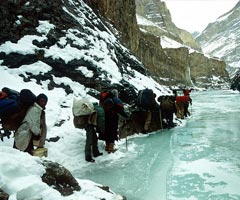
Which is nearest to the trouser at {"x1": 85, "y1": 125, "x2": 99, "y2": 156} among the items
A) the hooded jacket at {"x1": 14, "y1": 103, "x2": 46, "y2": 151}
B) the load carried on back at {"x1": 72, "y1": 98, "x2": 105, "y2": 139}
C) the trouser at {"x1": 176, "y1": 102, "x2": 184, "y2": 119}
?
the load carried on back at {"x1": 72, "y1": 98, "x2": 105, "y2": 139}

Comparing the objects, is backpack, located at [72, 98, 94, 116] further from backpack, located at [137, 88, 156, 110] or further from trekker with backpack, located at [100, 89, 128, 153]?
backpack, located at [137, 88, 156, 110]

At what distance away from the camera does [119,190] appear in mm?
5980

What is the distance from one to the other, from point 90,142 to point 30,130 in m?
1.78

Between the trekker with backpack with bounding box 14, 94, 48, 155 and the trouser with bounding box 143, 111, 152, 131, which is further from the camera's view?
the trouser with bounding box 143, 111, 152, 131

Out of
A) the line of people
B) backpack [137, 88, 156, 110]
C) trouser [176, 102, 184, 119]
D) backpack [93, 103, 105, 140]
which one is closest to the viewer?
the line of people

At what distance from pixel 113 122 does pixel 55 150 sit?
1.61 m

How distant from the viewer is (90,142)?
7.94 meters

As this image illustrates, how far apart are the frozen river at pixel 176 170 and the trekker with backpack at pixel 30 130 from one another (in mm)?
1173

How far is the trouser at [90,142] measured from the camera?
7891 mm

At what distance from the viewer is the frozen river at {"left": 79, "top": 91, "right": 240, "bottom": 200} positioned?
5765 mm

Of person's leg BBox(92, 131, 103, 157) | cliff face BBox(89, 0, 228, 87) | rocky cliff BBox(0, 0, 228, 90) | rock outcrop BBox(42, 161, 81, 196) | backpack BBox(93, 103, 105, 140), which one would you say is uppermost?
cliff face BBox(89, 0, 228, 87)

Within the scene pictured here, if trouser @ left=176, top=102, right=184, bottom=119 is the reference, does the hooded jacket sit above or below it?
above

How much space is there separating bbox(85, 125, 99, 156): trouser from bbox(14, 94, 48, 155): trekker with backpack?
1.43m

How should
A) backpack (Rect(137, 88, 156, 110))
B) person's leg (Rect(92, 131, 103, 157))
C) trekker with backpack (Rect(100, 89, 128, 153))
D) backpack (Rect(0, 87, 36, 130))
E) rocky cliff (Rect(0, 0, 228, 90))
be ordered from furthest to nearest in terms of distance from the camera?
backpack (Rect(137, 88, 156, 110)), rocky cliff (Rect(0, 0, 228, 90)), trekker with backpack (Rect(100, 89, 128, 153)), person's leg (Rect(92, 131, 103, 157)), backpack (Rect(0, 87, 36, 130))
